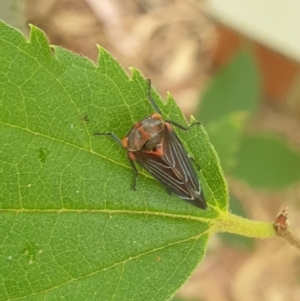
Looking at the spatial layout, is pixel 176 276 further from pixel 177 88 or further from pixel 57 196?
pixel 177 88

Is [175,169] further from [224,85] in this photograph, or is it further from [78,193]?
[224,85]

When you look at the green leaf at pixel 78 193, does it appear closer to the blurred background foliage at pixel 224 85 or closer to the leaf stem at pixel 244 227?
the leaf stem at pixel 244 227

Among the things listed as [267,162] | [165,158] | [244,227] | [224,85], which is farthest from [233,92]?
[244,227]

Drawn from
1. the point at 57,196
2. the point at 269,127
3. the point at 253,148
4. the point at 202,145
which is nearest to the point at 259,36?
the point at 269,127

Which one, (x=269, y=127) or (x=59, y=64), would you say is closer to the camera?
(x=59, y=64)

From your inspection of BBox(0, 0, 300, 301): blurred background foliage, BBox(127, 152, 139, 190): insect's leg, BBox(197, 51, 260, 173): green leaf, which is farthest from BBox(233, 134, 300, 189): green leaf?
BBox(127, 152, 139, 190): insect's leg
